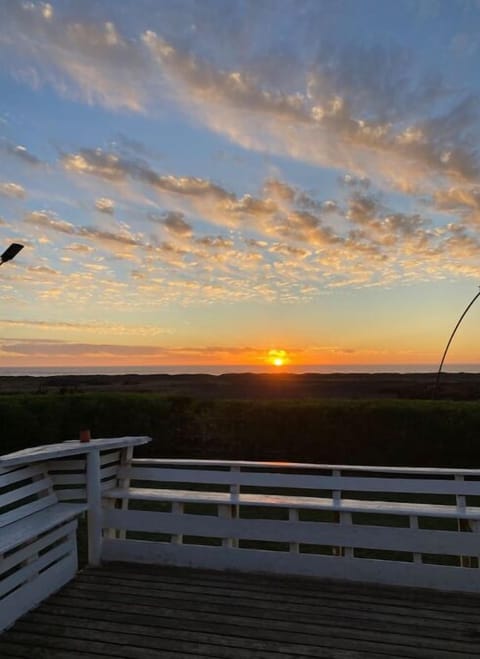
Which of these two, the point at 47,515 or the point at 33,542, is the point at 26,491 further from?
the point at 33,542

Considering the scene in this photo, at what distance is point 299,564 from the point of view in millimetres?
4422

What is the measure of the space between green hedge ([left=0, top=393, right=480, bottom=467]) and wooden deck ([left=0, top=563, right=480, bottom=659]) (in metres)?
5.42

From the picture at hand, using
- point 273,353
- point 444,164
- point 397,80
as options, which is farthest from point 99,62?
point 273,353

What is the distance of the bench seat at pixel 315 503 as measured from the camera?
4160 millimetres

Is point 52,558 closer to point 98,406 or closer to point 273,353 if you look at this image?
point 98,406

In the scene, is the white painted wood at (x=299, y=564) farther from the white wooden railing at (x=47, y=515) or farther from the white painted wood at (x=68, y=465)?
the white painted wood at (x=68, y=465)

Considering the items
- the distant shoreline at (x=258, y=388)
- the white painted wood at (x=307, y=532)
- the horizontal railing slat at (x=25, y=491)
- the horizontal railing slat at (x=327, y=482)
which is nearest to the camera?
the horizontal railing slat at (x=25, y=491)

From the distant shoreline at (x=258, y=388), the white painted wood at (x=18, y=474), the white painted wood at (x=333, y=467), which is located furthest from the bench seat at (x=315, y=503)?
the distant shoreline at (x=258, y=388)

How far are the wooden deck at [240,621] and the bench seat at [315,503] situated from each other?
561mm

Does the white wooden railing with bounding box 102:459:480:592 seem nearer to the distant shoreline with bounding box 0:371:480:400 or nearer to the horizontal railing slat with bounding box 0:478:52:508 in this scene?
the horizontal railing slat with bounding box 0:478:52:508

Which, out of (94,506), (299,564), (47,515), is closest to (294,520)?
(299,564)

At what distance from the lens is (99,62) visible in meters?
8.01

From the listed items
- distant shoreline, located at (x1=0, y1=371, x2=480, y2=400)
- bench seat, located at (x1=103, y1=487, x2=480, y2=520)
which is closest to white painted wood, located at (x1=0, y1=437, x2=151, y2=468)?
bench seat, located at (x1=103, y1=487, x2=480, y2=520)

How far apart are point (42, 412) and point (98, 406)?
39.6 inches
